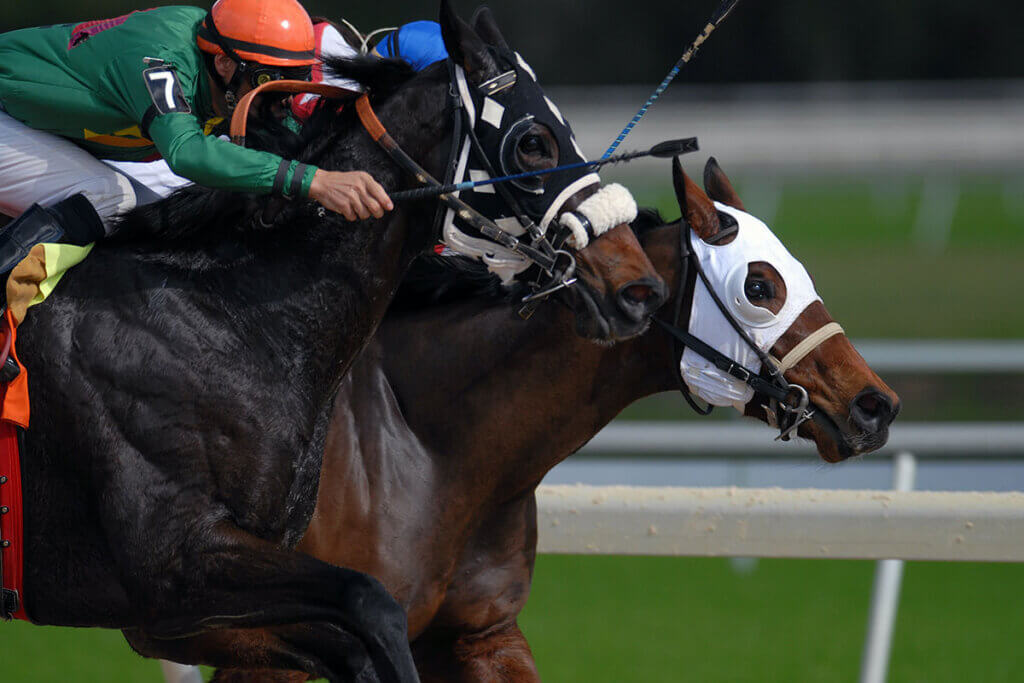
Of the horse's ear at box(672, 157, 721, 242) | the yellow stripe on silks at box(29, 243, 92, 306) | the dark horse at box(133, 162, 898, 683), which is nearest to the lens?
the yellow stripe on silks at box(29, 243, 92, 306)

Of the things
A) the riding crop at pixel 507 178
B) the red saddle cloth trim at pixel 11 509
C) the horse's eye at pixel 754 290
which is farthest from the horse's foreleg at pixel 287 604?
the horse's eye at pixel 754 290

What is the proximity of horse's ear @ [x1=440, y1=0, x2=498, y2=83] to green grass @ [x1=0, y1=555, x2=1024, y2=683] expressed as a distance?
243cm

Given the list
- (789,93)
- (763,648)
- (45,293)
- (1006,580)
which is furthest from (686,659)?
(789,93)

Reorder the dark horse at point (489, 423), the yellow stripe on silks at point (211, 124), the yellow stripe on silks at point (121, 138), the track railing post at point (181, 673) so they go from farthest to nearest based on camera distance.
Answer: the track railing post at point (181, 673) → the dark horse at point (489, 423) → the yellow stripe on silks at point (211, 124) → the yellow stripe on silks at point (121, 138)

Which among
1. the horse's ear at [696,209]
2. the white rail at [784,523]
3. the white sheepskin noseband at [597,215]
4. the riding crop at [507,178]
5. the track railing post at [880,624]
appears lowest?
the track railing post at [880,624]

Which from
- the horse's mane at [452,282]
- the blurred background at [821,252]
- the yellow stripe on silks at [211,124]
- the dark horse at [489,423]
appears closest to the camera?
the yellow stripe on silks at [211,124]

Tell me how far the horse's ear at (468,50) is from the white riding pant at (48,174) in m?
0.80

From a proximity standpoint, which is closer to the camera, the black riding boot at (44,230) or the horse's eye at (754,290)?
the black riding boot at (44,230)

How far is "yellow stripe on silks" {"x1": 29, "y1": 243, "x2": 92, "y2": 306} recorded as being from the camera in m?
2.93

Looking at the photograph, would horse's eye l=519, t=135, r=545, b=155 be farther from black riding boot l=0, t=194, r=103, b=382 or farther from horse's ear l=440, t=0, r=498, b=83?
black riding boot l=0, t=194, r=103, b=382

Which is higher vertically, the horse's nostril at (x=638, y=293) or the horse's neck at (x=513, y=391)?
the horse's nostril at (x=638, y=293)

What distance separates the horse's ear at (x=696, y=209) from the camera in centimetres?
354

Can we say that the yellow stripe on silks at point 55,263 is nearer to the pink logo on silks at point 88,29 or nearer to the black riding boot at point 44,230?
the black riding boot at point 44,230

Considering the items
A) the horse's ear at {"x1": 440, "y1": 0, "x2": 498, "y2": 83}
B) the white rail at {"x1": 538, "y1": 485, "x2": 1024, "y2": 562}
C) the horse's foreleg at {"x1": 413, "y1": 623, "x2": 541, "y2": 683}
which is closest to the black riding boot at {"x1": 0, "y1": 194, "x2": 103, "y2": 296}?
the horse's ear at {"x1": 440, "y1": 0, "x2": 498, "y2": 83}
